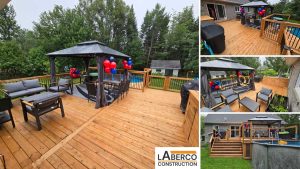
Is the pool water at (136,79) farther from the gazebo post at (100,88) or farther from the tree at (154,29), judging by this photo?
the tree at (154,29)

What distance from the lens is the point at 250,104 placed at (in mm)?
1318

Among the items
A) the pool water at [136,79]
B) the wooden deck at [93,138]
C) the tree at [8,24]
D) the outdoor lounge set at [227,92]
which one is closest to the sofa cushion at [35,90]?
the wooden deck at [93,138]

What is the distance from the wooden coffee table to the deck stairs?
11.4 ft

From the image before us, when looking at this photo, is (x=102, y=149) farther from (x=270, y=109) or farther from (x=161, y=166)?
(x=270, y=109)

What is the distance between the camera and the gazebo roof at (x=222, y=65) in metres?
1.25

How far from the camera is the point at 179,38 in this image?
13.2 meters

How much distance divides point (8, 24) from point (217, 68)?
20.6 metres

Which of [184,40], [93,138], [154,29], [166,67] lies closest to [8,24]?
[154,29]

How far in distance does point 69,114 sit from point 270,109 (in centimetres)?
362

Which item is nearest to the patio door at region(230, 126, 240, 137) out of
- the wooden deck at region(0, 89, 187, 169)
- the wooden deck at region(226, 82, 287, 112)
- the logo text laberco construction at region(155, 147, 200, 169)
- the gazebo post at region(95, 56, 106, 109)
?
the wooden deck at region(0, 89, 187, 169)

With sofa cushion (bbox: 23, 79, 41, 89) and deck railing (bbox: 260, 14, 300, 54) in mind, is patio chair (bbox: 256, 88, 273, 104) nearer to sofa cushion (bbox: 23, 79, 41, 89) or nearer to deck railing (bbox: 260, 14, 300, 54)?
deck railing (bbox: 260, 14, 300, 54)

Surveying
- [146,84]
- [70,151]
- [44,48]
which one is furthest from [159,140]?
[44,48]

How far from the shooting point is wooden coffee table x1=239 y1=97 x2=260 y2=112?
4.21 feet

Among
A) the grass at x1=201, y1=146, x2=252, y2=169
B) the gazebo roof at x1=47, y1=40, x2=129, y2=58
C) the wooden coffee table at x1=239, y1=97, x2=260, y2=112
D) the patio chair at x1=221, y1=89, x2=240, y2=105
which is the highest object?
the gazebo roof at x1=47, y1=40, x2=129, y2=58
